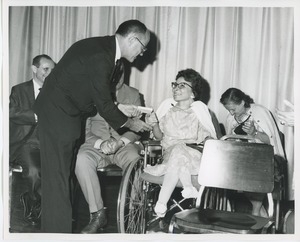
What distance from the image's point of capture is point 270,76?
1.91 meters

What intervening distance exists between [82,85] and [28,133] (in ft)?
1.12

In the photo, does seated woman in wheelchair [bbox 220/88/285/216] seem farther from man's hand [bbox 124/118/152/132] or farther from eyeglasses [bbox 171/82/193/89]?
man's hand [bbox 124/118/152/132]

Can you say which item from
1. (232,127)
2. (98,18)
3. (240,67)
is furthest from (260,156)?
(98,18)

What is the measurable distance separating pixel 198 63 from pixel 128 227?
792mm

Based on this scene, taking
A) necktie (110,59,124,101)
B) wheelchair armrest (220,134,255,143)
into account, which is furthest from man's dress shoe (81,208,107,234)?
wheelchair armrest (220,134,255,143)

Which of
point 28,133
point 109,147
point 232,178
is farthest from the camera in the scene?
point 109,147

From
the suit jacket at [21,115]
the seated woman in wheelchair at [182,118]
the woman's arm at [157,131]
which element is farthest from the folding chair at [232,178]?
the suit jacket at [21,115]

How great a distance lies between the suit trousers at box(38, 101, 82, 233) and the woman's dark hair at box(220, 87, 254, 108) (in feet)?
2.27

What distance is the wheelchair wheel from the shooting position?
1.82 m

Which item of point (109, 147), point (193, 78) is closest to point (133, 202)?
point (109, 147)

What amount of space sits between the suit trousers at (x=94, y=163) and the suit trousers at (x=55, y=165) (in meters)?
0.09

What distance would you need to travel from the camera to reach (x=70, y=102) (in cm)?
182

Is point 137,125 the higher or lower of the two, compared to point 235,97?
lower

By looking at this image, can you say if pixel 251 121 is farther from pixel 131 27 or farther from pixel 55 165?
pixel 55 165
